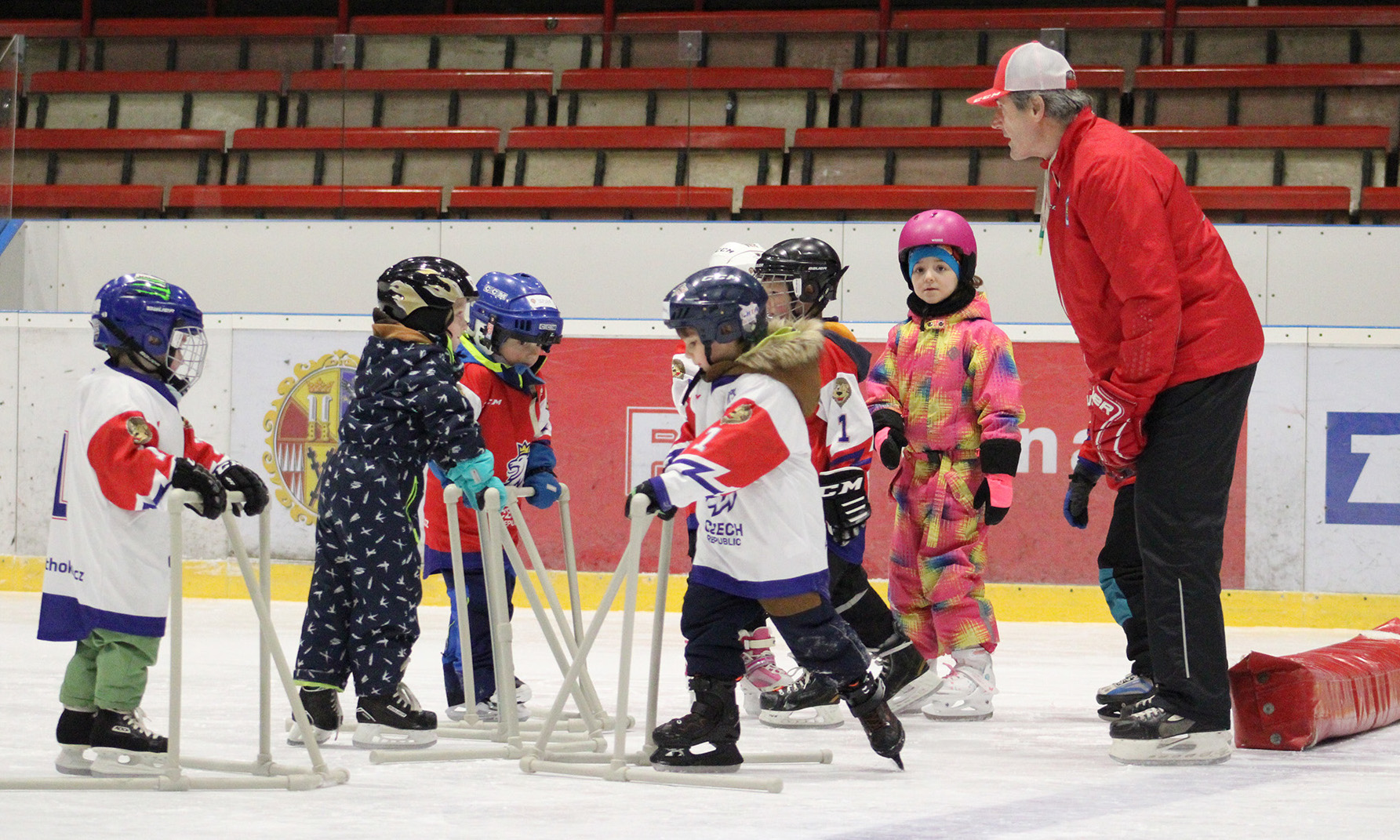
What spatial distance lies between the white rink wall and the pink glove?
298 centimetres

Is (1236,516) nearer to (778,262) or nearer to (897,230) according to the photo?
(897,230)

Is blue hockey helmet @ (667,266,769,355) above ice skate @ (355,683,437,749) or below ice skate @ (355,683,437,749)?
above

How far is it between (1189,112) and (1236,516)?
3.43 m

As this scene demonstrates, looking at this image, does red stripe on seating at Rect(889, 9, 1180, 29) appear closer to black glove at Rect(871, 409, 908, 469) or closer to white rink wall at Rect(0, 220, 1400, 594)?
white rink wall at Rect(0, 220, 1400, 594)

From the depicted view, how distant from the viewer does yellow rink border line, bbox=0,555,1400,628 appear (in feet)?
19.3

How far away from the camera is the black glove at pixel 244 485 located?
9.95 ft

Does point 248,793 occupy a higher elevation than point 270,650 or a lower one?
lower

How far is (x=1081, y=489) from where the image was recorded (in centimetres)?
350

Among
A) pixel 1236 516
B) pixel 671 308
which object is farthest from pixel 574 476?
pixel 671 308

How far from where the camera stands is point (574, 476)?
6492mm

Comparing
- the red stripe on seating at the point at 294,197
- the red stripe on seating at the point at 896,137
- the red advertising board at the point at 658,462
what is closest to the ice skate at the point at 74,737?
the red advertising board at the point at 658,462

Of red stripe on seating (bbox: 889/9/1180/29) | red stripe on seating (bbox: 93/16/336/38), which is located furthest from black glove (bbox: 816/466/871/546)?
red stripe on seating (bbox: 93/16/336/38)

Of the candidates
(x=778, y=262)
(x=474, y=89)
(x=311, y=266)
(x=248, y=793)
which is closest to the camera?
(x=248, y=793)

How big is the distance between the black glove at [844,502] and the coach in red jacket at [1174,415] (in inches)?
27.6
